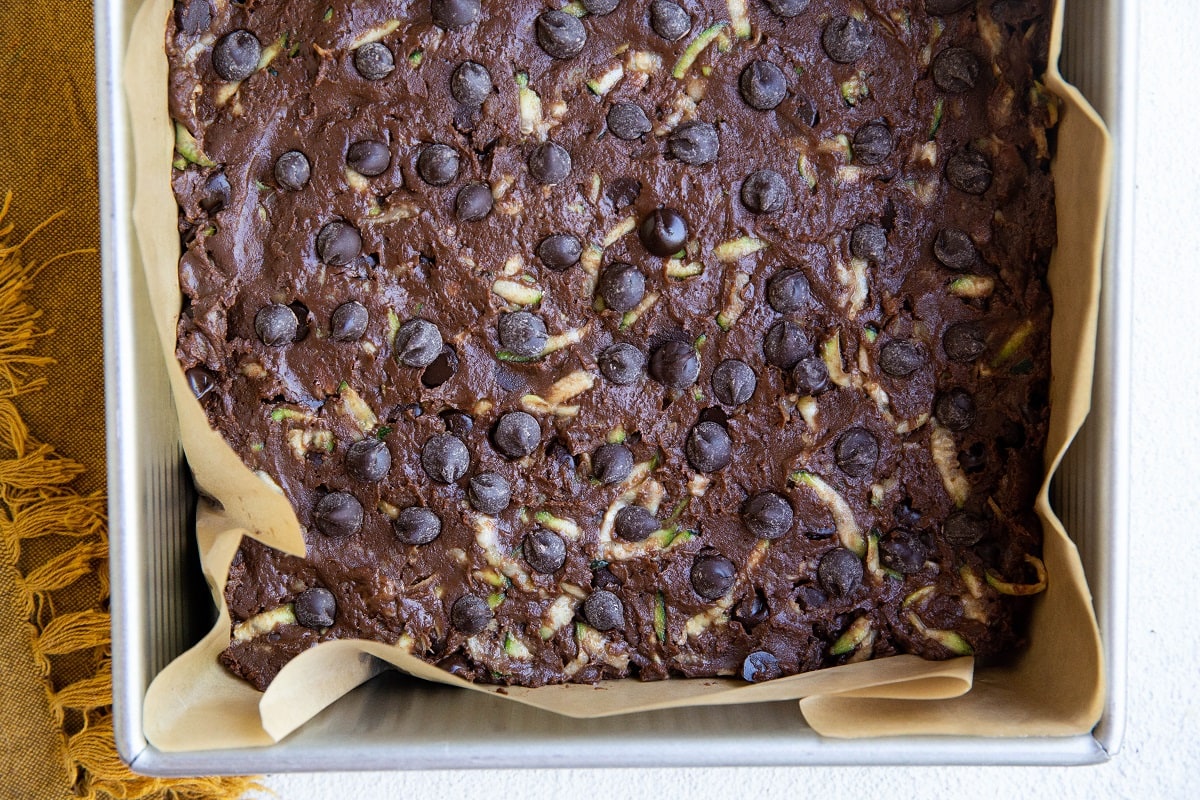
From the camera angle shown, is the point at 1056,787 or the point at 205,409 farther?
the point at 1056,787

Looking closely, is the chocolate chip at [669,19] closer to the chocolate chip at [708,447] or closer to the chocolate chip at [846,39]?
the chocolate chip at [846,39]

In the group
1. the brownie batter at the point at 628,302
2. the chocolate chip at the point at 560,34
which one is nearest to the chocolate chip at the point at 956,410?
the brownie batter at the point at 628,302

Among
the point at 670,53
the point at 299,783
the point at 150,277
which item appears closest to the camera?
the point at 150,277

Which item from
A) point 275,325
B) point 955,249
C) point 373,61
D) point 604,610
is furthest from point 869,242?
point 275,325

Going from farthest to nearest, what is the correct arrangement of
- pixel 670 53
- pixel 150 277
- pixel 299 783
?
pixel 299 783 → pixel 670 53 → pixel 150 277

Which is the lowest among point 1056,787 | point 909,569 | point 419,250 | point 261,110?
point 1056,787

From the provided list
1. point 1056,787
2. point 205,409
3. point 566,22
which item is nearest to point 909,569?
point 1056,787

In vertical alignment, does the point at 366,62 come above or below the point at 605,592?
above

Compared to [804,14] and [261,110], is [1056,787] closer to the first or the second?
[804,14]
